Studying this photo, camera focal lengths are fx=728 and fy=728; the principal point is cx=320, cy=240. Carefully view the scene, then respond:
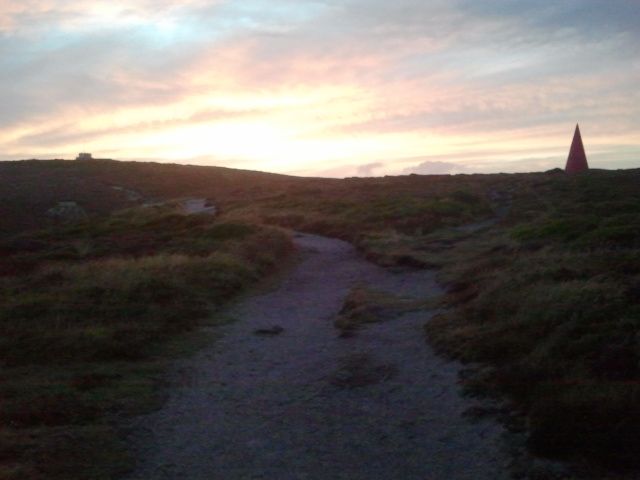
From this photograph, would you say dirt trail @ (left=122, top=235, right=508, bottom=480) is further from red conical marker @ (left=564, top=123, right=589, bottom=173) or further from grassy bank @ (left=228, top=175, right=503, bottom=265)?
red conical marker @ (left=564, top=123, right=589, bottom=173)

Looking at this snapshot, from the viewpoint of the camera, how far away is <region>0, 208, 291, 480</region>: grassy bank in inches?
306

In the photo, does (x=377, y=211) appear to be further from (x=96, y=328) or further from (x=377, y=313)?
(x=96, y=328)

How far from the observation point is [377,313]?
14555 millimetres

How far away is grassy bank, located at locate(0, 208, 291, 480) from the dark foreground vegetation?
33 mm

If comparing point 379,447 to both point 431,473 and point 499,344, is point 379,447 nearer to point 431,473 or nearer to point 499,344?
point 431,473

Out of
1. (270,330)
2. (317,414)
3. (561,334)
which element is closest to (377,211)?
(270,330)

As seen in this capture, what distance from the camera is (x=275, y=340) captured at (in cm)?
1316

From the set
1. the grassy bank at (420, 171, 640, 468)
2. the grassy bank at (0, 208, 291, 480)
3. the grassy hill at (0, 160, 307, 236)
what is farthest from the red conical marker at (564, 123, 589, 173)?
the grassy bank at (420, 171, 640, 468)

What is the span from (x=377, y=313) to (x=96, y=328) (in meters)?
5.37

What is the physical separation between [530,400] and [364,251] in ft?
54.9

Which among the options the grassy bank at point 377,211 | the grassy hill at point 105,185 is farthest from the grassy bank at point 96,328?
the grassy hill at point 105,185

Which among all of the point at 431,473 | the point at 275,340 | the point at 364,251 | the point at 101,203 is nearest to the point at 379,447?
the point at 431,473

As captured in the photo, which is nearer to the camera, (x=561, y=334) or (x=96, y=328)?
(x=561, y=334)

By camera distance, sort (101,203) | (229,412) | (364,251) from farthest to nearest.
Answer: (101,203) → (364,251) → (229,412)
